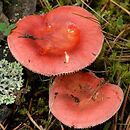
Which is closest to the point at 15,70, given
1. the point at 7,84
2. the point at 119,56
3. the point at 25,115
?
the point at 7,84

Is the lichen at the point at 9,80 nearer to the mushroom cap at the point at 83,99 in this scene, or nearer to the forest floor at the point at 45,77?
the forest floor at the point at 45,77

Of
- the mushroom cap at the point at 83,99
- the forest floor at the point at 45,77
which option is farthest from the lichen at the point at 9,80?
A: the mushroom cap at the point at 83,99

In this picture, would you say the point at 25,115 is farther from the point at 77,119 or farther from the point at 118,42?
the point at 118,42

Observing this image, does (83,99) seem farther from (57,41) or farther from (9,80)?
(9,80)

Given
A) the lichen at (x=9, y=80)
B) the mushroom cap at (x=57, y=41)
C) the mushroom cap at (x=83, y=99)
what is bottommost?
the lichen at (x=9, y=80)

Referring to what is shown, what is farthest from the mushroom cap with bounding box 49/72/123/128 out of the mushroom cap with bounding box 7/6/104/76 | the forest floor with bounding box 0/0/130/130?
the mushroom cap with bounding box 7/6/104/76

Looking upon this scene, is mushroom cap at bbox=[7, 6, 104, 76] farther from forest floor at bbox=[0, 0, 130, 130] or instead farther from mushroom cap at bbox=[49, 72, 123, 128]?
mushroom cap at bbox=[49, 72, 123, 128]

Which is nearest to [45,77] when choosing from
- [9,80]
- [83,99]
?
[9,80]
